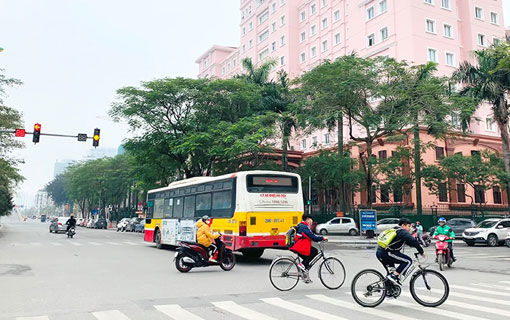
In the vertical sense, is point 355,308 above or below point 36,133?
below

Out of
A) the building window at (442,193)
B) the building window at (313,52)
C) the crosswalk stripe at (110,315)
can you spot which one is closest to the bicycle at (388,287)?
the crosswalk stripe at (110,315)

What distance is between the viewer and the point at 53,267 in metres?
13.1

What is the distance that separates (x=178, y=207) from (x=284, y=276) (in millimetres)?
11128

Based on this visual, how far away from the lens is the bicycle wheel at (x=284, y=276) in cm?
900

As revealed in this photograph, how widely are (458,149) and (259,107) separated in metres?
21.9

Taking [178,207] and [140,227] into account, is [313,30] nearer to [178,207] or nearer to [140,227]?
[140,227]

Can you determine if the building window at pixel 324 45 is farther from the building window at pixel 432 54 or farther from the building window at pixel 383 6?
the building window at pixel 432 54

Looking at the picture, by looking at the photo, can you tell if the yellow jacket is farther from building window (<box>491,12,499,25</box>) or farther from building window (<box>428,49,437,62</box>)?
building window (<box>491,12,499,25</box>)

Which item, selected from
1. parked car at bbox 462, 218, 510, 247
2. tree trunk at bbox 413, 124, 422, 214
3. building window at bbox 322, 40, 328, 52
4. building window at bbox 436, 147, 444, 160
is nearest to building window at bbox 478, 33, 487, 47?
building window at bbox 436, 147, 444, 160

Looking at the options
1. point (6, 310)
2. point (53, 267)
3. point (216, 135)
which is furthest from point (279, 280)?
point (216, 135)

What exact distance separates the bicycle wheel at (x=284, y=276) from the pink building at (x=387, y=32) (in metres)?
24.5

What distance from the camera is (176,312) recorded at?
6.88 m

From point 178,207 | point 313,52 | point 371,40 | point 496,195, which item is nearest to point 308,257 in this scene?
point 178,207

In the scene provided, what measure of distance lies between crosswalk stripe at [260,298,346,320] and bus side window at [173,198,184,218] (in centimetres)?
1150
